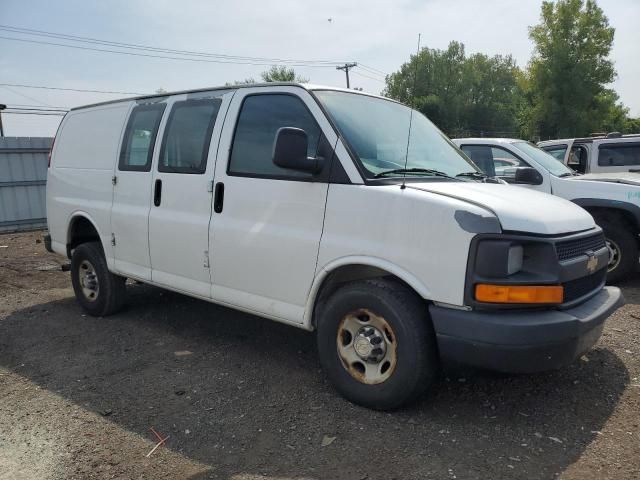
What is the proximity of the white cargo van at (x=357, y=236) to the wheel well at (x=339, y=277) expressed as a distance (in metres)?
0.01

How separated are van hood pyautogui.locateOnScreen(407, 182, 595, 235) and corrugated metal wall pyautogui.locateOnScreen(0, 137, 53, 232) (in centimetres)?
1141

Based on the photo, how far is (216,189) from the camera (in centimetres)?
406

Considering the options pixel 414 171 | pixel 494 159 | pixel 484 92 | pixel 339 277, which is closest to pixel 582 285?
pixel 414 171

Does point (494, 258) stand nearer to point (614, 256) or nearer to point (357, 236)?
point (357, 236)

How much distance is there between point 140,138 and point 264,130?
1.61 m

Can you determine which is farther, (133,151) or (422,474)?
(133,151)

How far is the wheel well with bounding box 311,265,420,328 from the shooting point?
3.44 metres

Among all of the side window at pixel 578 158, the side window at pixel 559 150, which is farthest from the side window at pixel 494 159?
the side window at pixel 578 158

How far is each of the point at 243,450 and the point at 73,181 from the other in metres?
3.88

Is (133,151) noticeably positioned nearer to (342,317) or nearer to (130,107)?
(130,107)

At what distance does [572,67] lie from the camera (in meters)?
32.8

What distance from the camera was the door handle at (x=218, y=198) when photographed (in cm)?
404

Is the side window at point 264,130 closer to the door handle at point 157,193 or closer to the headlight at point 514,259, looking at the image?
the door handle at point 157,193

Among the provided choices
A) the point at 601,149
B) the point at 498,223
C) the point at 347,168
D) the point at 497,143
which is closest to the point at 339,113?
the point at 347,168
